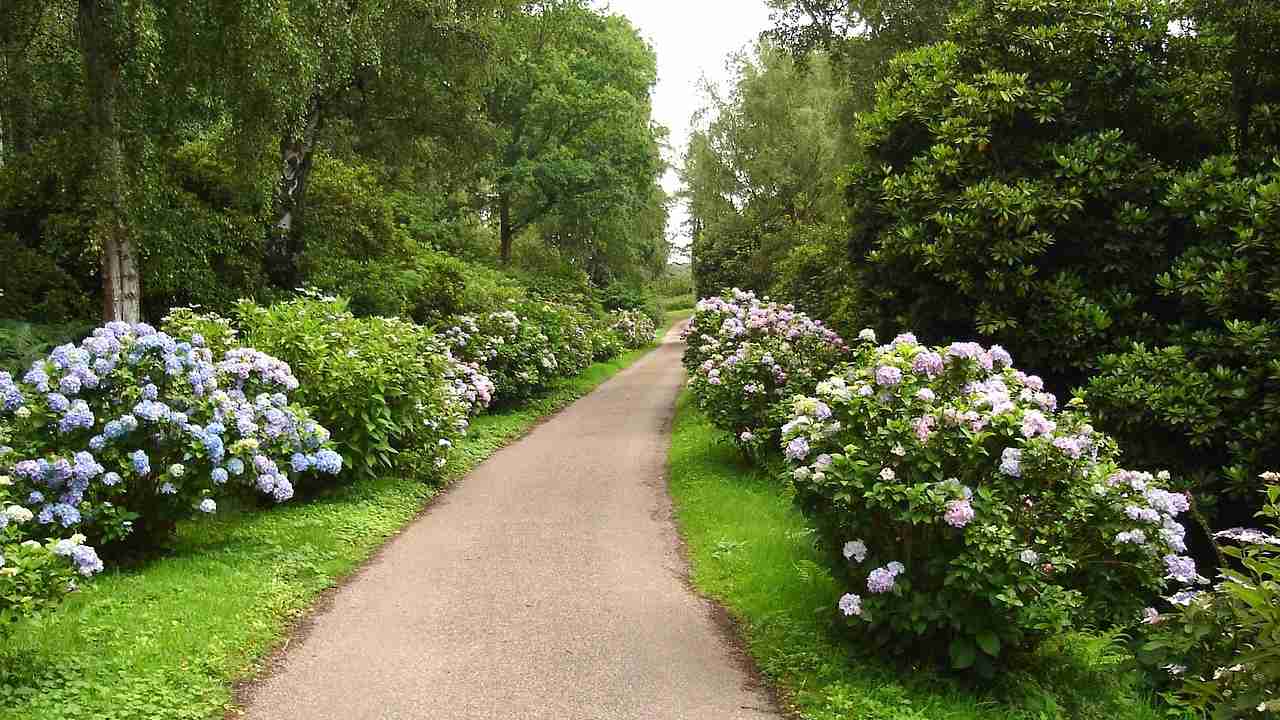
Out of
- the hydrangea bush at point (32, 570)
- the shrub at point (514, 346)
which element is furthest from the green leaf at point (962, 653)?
the shrub at point (514, 346)

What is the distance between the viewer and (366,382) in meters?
8.77

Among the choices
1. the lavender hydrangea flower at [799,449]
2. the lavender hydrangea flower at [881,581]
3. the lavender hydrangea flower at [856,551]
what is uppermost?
the lavender hydrangea flower at [799,449]

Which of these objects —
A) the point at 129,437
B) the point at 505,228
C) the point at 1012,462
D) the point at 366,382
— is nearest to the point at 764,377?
the point at 366,382

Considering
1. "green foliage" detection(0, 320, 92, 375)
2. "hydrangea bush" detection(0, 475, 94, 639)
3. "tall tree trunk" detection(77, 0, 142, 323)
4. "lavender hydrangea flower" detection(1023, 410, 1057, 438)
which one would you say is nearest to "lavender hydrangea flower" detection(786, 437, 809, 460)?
"lavender hydrangea flower" detection(1023, 410, 1057, 438)

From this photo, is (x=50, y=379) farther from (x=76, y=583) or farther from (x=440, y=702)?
(x=440, y=702)

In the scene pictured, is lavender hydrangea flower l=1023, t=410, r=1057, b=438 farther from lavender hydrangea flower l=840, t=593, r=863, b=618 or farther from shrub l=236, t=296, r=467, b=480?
shrub l=236, t=296, r=467, b=480

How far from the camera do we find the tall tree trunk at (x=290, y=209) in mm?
14688

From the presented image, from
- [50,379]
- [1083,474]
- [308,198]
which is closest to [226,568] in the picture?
[50,379]

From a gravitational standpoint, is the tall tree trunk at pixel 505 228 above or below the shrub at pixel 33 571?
above

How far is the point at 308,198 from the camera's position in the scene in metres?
15.7

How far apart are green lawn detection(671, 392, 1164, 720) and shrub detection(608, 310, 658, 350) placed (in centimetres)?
2331

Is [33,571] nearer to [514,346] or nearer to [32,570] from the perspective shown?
[32,570]

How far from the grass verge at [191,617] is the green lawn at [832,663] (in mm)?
2820

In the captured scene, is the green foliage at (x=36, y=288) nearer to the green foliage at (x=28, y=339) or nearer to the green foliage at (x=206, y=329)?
the green foliage at (x=28, y=339)
